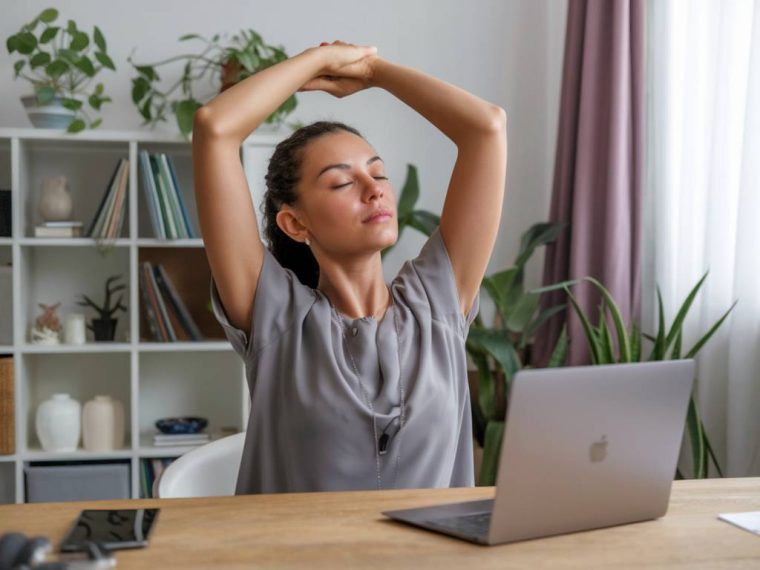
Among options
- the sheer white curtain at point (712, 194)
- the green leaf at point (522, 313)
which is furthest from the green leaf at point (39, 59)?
the sheer white curtain at point (712, 194)

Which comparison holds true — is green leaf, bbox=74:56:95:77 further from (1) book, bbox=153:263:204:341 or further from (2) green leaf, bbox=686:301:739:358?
(2) green leaf, bbox=686:301:739:358

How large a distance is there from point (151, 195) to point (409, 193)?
89 centimetres

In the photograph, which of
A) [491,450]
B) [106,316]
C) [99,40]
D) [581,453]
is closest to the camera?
[581,453]

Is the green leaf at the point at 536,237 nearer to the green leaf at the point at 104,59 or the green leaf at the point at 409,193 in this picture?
the green leaf at the point at 409,193

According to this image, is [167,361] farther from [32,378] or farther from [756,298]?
[756,298]

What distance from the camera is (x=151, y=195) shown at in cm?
347

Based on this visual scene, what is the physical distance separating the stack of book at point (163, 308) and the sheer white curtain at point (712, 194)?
5.13 feet

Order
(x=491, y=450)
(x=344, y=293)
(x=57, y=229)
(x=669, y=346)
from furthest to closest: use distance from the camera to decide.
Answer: (x=57, y=229)
(x=491, y=450)
(x=669, y=346)
(x=344, y=293)

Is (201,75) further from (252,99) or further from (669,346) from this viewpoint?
(252,99)

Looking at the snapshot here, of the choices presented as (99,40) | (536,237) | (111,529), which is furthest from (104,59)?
(111,529)

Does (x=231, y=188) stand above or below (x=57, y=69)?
below

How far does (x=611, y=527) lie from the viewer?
1.19 m

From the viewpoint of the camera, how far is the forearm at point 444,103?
1.75 meters

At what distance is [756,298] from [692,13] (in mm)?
909
